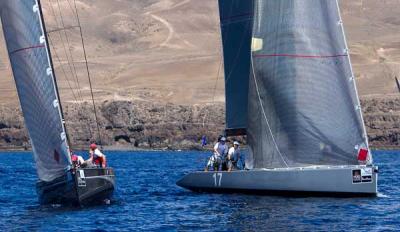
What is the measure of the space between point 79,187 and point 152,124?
251ft

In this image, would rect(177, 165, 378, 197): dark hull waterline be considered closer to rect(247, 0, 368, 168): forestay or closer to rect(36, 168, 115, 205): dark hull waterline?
rect(247, 0, 368, 168): forestay

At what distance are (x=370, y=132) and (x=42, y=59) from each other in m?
76.8

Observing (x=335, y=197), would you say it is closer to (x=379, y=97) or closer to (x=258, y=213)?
(x=258, y=213)

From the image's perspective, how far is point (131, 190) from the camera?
4712 centimetres

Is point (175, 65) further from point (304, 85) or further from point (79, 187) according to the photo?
point (79, 187)

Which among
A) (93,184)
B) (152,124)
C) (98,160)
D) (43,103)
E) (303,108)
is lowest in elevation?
(152,124)

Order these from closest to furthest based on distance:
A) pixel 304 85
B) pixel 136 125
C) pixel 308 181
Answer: pixel 308 181 → pixel 304 85 → pixel 136 125

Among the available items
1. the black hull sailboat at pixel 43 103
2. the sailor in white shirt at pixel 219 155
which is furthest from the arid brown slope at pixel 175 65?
the black hull sailboat at pixel 43 103

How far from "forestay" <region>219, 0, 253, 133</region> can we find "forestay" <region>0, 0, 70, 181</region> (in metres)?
9.66

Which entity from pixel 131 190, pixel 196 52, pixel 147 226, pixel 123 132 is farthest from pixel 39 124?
pixel 196 52

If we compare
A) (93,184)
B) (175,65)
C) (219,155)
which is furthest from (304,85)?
(175,65)

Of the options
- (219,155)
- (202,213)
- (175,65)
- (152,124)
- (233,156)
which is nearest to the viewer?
(202,213)

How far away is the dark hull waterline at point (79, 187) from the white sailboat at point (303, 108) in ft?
18.4

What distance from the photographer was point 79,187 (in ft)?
119
